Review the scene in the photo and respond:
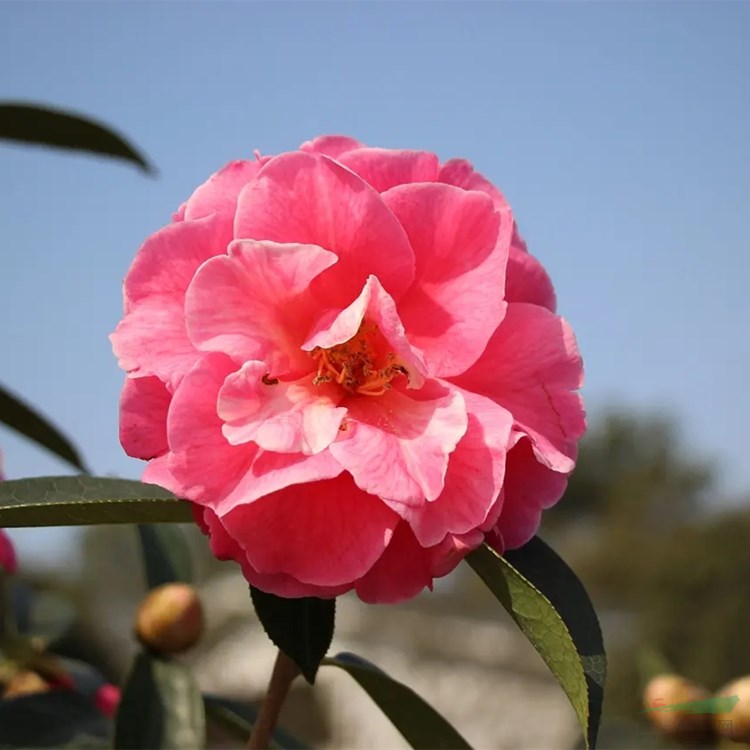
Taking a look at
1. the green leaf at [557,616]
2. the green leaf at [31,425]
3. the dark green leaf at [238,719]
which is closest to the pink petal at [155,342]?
the green leaf at [557,616]

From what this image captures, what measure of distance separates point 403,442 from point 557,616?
0.13 m

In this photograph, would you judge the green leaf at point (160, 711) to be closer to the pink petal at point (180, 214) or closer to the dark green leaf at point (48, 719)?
the dark green leaf at point (48, 719)

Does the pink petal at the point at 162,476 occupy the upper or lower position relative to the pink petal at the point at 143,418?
lower

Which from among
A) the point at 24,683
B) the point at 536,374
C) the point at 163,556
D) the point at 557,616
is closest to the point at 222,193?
the point at 536,374

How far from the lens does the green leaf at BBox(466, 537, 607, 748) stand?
0.58 metres

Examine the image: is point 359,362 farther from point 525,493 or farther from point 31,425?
point 31,425

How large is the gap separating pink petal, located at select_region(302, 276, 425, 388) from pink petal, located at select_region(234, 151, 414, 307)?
0.08ft

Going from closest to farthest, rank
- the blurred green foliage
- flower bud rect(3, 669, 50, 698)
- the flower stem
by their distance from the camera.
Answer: the flower stem
flower bud rect(3, 669, 50, 698)
the blurred green foliage

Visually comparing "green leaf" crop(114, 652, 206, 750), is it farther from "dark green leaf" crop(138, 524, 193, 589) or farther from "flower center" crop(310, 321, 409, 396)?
"flower center" crop(310, 321, 409, 396)

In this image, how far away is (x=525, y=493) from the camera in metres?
0.65

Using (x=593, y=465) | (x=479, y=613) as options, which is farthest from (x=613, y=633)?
(x=593, y=465)

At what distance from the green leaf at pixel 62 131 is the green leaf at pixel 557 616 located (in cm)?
80

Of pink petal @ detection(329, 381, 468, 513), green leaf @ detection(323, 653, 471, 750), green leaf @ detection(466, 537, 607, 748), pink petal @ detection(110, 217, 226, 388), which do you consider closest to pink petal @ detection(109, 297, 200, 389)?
pink petal @ detection(110, 217, 226, 388)

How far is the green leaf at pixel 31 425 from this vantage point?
4.00 feet
